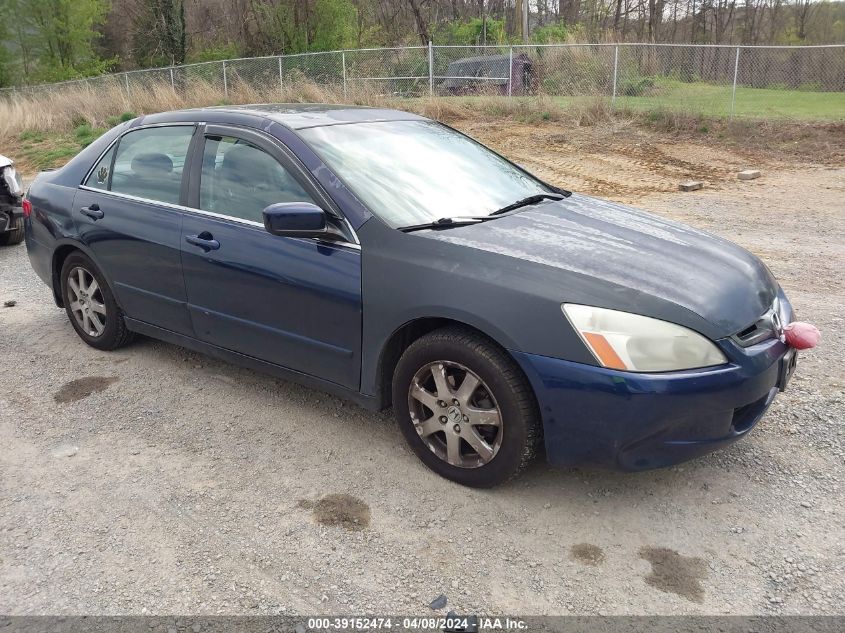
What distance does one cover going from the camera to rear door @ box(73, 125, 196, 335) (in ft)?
13.5

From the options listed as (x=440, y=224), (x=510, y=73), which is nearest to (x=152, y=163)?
(x=440, y=224)

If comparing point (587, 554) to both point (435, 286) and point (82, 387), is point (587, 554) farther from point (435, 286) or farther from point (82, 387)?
point (82, 387)

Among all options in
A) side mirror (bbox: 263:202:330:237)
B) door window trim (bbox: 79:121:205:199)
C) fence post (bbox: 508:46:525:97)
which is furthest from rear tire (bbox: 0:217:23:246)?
fence post (bbox: 508:46:525:97)

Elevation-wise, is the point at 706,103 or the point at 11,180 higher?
the point at 706,103

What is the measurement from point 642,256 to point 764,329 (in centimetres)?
59

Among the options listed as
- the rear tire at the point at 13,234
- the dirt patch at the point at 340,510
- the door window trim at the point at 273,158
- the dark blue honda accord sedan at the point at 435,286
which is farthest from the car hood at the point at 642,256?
the rear tire at the point at 13,234

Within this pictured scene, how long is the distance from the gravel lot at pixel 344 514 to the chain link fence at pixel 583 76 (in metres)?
13.0

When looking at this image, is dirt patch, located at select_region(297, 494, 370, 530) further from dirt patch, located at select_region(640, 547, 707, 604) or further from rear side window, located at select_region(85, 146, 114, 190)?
rear side window, located at select_region(85, 146, 114, 190)

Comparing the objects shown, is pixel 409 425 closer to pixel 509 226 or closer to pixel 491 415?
pixel 491 415

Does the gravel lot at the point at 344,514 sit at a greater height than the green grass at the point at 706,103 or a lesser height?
lesser

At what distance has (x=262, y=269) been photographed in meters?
3.59

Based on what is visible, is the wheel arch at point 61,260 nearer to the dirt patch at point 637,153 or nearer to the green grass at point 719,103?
the dirt patch at point 637,153

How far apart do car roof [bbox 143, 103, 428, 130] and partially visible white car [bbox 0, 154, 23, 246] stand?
439cm

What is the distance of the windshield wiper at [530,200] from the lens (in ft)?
12.3
